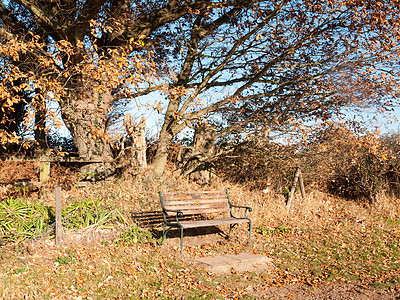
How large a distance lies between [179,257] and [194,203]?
1364 millimetres

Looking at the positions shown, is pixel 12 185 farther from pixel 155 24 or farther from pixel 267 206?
pixel 267 206

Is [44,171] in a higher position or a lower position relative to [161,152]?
lower

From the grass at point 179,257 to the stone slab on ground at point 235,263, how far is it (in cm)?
18

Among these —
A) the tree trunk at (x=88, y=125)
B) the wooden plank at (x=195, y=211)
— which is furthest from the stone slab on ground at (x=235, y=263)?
the tree trunk at (x=88, y=125)

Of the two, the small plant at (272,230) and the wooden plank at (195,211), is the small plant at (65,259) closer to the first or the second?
the wooden plank at (195,211)

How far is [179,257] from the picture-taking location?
6379mm

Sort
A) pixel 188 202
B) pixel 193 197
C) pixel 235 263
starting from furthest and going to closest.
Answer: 1. pixel 193 197
2. pixel 188 202
3. pixel 235 263

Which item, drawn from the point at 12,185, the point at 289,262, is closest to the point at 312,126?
the point at 289,262

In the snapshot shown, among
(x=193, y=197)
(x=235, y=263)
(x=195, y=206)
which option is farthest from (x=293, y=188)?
(x=235, y=263)

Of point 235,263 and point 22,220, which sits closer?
point 235,263

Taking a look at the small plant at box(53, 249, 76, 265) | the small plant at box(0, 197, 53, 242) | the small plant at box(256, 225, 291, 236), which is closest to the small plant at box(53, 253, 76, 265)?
the small plant at box(53, 249, 76, 265)

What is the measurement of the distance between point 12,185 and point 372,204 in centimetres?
987

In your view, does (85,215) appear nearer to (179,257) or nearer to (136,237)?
(136,237)

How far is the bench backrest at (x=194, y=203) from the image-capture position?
7.17 metres
